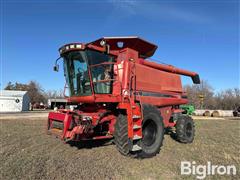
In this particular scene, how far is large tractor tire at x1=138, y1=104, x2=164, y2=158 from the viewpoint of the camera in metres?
6.38

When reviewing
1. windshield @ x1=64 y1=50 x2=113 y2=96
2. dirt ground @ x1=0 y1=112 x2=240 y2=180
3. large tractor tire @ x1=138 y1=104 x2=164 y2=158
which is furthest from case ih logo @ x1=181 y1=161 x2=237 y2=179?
windshield @ x1=64 y1=50 x2=113 y2=96

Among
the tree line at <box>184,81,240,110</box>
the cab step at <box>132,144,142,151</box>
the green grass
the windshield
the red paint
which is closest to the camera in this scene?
the green grass

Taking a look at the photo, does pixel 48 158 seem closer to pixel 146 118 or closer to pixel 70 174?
pixel 70 174

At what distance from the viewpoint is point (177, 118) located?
29.8 feet

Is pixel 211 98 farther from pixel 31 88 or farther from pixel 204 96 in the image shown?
pixel 31 88

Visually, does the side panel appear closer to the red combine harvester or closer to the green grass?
the red combine harvester

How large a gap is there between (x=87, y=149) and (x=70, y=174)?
235 cm

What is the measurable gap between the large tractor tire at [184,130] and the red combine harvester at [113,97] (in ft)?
4.76

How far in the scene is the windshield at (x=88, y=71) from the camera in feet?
21.4

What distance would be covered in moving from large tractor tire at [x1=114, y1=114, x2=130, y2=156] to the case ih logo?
58.7 inches

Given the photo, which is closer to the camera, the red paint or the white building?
the red paint

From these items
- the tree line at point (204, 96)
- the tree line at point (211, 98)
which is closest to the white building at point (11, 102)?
the tree line at point (204, 96)

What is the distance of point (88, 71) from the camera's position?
21.2 feet

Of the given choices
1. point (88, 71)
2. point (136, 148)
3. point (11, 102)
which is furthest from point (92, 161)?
point (11, 102)
